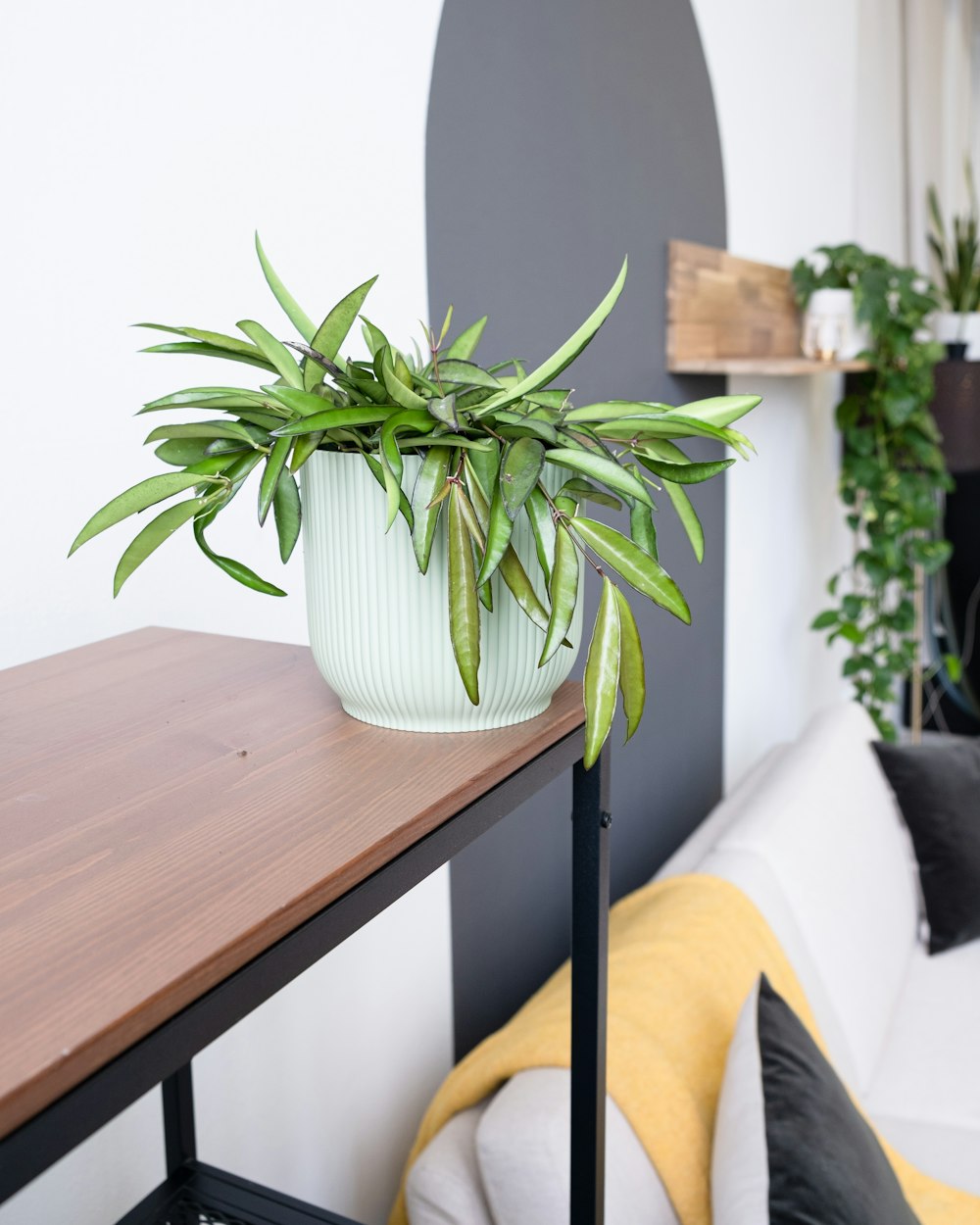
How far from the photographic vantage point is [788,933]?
164 centimetres

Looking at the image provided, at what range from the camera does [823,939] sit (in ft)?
5.65

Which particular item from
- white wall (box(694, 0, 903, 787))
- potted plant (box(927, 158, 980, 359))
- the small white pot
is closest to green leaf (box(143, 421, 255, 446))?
white wall (box(694, 0, 903, 787))

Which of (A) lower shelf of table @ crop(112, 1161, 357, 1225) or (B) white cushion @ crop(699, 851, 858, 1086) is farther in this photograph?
(B) white cushion @ crop(699, 851, 858, 1086)

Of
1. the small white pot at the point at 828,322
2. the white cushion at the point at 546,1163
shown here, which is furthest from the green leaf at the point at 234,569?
the small white pot at the point at 828,322

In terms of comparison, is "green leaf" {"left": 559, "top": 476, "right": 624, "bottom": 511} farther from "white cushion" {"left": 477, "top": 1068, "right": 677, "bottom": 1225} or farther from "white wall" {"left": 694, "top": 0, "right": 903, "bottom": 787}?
"white wall" {"left": 694, "top": 0, "right": 903, "bottom": 787}

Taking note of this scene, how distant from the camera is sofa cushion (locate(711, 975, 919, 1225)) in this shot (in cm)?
96

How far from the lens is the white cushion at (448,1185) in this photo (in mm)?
1119

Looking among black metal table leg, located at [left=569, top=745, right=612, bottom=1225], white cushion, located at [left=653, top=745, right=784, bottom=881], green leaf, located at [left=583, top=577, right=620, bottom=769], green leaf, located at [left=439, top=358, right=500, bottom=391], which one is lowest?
white cushion, located at [left=653, top=745, right=784, bottom=881]

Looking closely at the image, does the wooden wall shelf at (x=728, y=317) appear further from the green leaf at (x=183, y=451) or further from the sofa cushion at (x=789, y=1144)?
the green leaf at (x=183, y=451)

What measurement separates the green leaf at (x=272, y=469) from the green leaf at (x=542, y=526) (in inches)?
5.3

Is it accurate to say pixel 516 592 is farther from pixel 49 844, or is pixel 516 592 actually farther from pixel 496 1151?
pixel 496 1151

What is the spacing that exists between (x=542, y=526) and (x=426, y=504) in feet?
0.21

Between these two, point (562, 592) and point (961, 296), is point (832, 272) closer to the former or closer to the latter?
point (961, 296)

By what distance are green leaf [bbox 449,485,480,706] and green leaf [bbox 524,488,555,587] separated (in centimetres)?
4
